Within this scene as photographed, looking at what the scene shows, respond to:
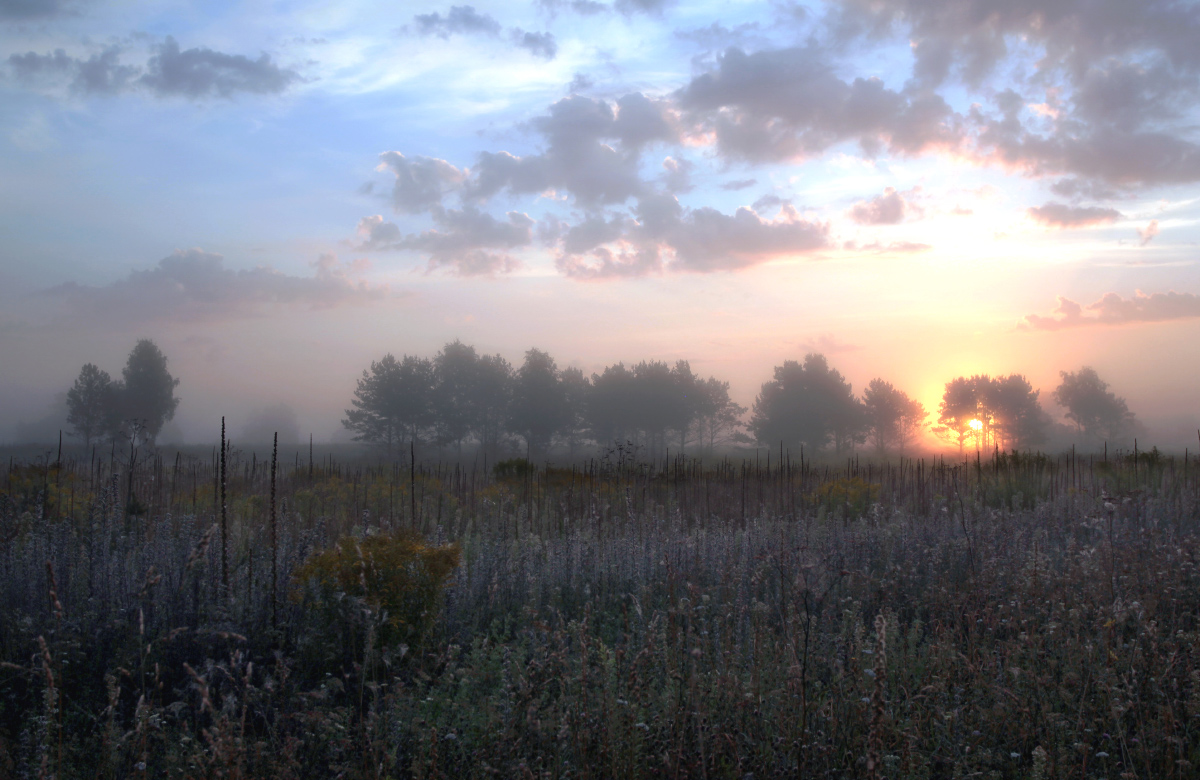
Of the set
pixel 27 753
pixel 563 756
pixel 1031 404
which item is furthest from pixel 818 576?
pixel 1031 404

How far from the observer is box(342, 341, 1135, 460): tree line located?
5647 centimetres

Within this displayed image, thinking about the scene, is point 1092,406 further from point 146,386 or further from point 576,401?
point 146,386

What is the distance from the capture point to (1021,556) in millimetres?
6203

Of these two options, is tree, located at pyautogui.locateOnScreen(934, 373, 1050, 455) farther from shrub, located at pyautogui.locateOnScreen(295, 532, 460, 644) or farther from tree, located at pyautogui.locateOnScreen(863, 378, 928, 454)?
shrub, located at pyautogui.locateOnScreen(295, 532, 460, 644)

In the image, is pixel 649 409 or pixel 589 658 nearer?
pixel 589 658

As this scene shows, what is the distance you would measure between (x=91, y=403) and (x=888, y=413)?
76.8 metres

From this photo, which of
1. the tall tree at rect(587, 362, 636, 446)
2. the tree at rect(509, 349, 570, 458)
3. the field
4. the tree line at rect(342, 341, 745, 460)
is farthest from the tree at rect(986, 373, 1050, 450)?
the field

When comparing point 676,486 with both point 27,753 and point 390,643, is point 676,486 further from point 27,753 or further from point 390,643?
point 27,753

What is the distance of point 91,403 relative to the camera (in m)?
58.2

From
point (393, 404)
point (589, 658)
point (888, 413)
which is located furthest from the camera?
point (888, 413)

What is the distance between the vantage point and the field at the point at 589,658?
2.93 metres

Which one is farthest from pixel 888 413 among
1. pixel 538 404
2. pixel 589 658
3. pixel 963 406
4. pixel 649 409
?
pixel 589 658

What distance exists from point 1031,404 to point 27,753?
8551cm

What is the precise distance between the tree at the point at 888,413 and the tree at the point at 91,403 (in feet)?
236
